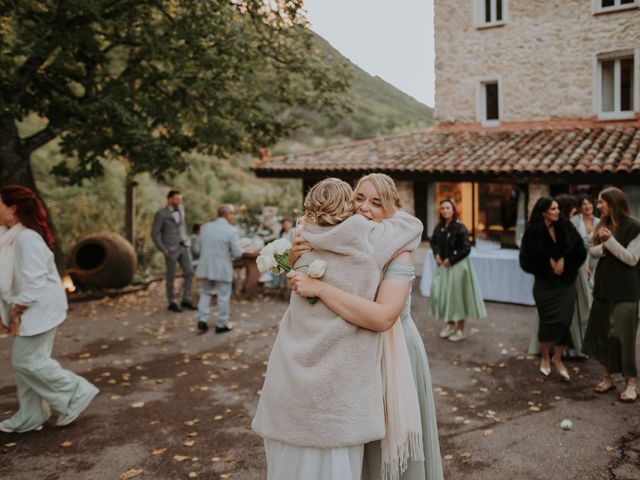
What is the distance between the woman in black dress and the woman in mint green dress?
3738mm

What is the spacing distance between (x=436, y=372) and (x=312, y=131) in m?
40.9

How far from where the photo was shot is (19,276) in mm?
4938

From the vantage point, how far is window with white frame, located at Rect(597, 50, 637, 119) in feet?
49.0

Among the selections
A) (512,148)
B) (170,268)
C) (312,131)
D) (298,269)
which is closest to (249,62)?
(170,268)

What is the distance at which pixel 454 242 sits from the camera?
27.7 ft

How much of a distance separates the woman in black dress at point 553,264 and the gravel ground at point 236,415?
0.66 meters

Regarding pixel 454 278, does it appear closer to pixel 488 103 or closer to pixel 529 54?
pixel 529 54

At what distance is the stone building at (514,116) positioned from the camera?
13812 mm

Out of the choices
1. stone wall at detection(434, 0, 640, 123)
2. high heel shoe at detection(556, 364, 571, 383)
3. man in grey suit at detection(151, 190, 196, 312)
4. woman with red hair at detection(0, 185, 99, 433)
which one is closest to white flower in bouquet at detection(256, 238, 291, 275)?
→ woman with red hair at detection(0, 185, 99, 433)

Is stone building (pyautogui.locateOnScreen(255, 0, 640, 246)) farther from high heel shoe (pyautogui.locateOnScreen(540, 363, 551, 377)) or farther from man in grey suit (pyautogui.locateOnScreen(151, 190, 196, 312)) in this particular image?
high heel shoe (pyautogui.locateOnScreen(540, 363, 551, 377))

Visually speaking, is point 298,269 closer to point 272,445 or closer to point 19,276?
point 272,445

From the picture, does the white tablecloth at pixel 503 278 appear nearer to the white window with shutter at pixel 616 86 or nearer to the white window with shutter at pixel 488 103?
the white window with shutter at pixel 616 86

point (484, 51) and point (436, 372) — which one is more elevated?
point (484, 51)

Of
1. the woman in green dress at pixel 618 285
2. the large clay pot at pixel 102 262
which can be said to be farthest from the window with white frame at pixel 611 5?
the large clay pot at pixel 102 262
